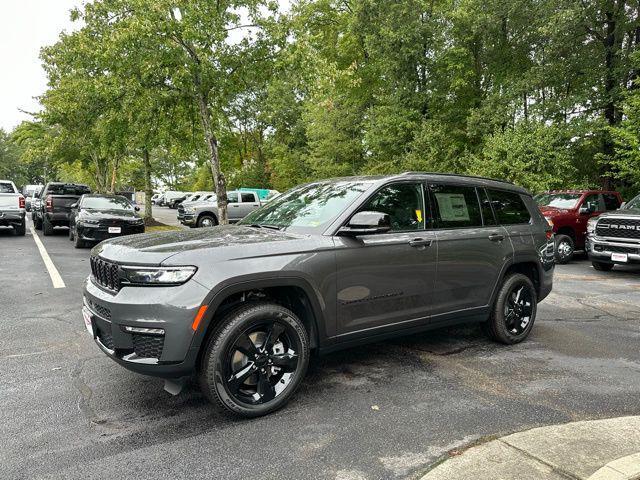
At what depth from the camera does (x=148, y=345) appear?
121 inches

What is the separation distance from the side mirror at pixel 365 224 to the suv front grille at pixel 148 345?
5.13 feet

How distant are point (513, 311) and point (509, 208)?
3.71 ft

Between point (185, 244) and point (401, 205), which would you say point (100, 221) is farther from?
point (401, 205)

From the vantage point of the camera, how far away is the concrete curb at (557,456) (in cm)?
258

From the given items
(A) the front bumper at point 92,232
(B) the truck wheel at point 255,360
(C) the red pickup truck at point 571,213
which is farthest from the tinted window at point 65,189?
(B) the truck wheel at point 255,360

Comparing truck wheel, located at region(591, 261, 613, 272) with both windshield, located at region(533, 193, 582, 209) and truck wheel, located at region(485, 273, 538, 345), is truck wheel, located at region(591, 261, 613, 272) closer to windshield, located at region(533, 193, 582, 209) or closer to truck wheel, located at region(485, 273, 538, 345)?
windshield, located at region(533, 193, 582, 209)

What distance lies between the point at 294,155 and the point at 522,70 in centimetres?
2093

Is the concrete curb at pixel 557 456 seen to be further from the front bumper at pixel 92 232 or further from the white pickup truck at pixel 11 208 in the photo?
the white pickup truck at pixel 11 208

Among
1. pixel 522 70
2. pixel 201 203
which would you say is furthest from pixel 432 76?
pixel 201 203

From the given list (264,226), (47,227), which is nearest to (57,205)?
(47,227)

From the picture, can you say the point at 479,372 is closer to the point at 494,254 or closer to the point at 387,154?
the point at 494,254

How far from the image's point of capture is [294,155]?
38500 mm

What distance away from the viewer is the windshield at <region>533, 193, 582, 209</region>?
41.5 ft

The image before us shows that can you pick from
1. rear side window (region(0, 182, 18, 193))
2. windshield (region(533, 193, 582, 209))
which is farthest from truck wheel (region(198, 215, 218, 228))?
windshield (region(533, 193, 582, 209))
